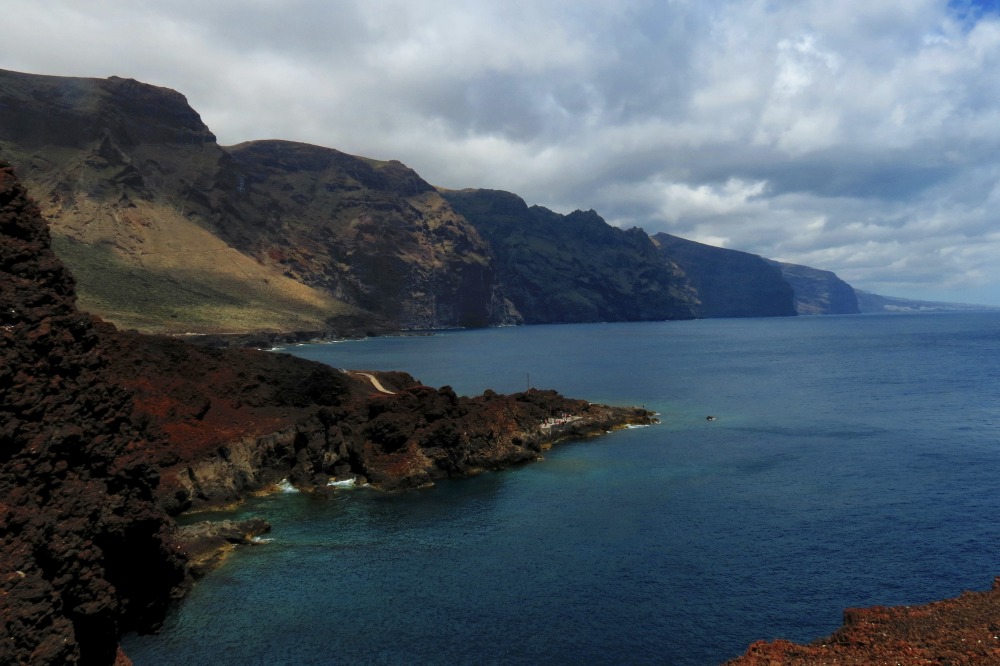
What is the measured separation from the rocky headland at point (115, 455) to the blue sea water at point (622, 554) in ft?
12.0

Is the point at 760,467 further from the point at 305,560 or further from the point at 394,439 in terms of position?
the point at 305,560

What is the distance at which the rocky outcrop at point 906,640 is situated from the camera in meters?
19.8

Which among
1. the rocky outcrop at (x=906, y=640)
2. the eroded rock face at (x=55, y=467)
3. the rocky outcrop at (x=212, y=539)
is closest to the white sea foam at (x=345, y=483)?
the rocky outcrop at (x=212, y=539)

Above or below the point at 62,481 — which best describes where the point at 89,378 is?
above

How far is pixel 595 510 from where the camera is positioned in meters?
44.0

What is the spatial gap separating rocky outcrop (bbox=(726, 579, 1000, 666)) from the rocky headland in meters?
22.1

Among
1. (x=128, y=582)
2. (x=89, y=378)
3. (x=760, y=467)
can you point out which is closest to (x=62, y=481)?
(x=89, y=378)

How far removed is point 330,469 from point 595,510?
24.8m

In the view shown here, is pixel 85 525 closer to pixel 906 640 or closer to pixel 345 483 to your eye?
pixel 906 640

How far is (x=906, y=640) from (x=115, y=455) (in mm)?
29626

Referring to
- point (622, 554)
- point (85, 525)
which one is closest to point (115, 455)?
point (85, 525)

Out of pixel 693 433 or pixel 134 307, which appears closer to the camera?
pixel 693 433

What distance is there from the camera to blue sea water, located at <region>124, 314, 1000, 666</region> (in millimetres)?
26547

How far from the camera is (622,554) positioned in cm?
3522
